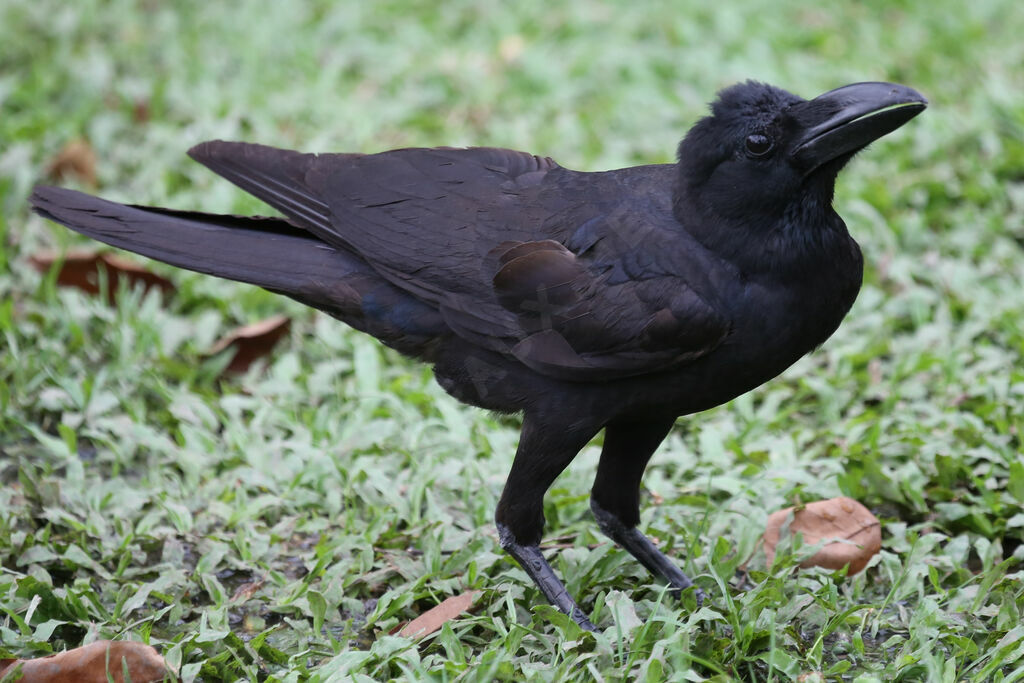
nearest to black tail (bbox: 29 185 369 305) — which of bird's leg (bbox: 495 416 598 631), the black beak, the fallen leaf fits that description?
bird's leg (bbox: 495 416 598 631)

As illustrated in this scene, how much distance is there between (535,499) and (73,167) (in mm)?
3524

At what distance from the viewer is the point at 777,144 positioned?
3086 mm

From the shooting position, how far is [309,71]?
22.6 feet

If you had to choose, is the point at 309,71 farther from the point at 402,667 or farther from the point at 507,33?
the point at 402,667

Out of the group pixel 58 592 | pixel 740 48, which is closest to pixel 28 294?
pixel 58 592

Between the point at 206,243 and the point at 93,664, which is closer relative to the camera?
the point at 93,664

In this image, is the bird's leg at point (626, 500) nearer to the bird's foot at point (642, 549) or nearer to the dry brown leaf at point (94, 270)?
the bird's foot at point (642, 549)

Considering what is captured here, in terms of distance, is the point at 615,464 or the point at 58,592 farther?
the point at 615,464

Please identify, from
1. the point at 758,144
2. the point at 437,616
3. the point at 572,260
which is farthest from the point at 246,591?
the point at 758,144

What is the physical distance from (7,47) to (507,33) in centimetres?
284

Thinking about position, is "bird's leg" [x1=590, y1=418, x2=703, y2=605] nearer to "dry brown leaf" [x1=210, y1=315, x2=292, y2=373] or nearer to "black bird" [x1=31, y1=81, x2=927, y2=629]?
"black bird" [x1=31, y1=81, x2=927, y2=629]

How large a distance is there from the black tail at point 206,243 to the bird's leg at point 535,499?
28.9 inches

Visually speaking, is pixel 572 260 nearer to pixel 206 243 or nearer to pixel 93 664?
pixel 206 243

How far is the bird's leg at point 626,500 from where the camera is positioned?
3.53 metres
